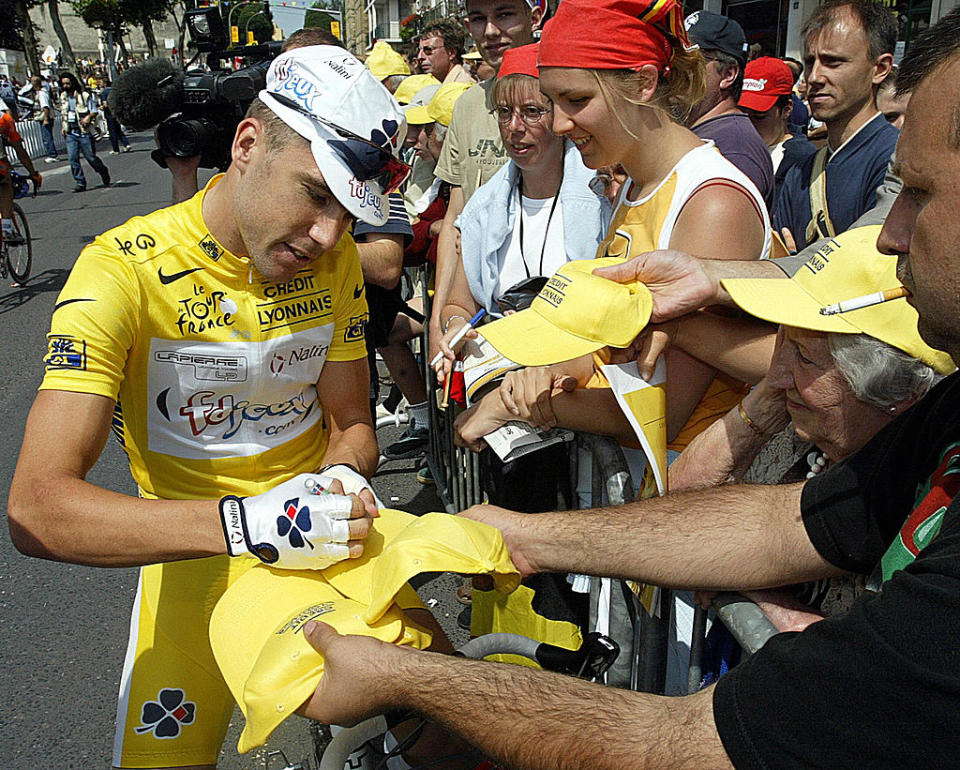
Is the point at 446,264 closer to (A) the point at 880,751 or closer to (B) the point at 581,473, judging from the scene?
(B) the point at 581,473

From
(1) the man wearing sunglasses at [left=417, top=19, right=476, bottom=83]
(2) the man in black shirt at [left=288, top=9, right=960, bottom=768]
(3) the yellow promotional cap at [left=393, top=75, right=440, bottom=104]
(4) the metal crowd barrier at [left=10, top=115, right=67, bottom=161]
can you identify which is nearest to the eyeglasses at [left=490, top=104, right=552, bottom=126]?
(2) the man in black shirt at [left=288, top=9, right=960, bottom=768]

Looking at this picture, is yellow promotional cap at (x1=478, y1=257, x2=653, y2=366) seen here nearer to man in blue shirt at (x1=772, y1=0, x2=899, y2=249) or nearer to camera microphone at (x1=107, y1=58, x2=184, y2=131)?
man in blue shirt at (x1=772, y1=0, x2=899, y2=249)

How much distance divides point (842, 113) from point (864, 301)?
9.68 feet

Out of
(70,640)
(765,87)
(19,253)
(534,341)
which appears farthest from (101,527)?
(19,253)

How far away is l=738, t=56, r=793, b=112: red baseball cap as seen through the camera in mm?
5656

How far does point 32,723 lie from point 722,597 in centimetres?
288

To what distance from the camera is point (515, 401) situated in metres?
2.46

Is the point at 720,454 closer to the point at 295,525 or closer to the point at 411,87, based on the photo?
the point at 295,525

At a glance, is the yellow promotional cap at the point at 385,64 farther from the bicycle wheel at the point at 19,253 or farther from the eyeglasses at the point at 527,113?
the eyeglasses at the point at 527,113

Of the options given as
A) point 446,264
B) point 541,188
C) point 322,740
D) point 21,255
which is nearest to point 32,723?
point 322,740

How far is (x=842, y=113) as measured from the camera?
4102 millimetres

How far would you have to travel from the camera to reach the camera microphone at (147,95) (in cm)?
391

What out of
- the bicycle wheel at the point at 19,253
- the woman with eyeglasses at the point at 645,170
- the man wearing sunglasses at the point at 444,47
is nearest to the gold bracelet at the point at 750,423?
the woman with eyeglasses at the point at 645,170

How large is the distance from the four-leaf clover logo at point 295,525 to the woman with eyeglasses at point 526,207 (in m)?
1.70
